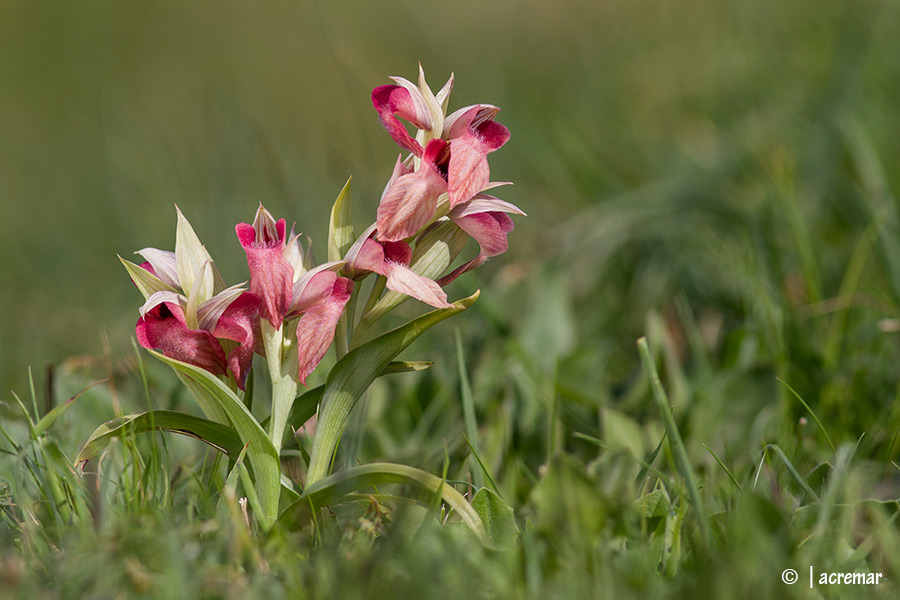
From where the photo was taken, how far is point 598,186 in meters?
2.78

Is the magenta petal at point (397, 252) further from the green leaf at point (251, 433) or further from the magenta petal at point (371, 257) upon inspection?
the green leaf at point (251, 433)

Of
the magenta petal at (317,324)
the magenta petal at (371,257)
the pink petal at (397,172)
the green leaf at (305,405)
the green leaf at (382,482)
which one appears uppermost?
the pink petal at (397,172)

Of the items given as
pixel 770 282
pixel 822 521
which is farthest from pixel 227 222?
pixel 822 521

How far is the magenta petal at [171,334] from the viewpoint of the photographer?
0.90 m

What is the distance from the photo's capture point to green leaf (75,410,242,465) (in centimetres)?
93

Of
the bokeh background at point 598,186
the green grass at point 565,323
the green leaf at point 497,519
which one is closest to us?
the green grass at point 565,323

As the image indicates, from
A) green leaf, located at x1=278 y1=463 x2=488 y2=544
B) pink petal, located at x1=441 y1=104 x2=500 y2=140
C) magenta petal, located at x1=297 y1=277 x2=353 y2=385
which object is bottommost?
green leaf, located at x1=278 y1=463 x2=488 y2=544

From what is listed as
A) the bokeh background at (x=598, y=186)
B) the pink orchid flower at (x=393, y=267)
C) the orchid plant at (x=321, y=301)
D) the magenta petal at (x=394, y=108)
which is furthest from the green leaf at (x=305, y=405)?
the bokeh background at (x=598, y=186)

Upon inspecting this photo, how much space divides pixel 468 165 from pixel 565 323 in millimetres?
1047

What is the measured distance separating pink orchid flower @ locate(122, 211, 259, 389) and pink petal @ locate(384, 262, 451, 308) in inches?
5.7

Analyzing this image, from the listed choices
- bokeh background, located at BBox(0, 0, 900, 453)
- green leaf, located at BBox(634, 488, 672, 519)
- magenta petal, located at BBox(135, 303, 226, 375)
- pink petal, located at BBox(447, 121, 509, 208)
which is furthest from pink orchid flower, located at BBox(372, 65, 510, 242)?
bokeh background, located at BBox(0, 0, 900, 453)

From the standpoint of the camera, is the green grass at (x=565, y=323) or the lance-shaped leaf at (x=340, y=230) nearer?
the green grass at (x=565, y=323)

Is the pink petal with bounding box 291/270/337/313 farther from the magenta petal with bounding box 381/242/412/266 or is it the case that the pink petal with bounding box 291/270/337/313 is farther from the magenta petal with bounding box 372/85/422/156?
the magenta petal with bounding box 372/85/422/156

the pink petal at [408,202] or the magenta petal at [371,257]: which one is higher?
the pink petal at [408,202]
